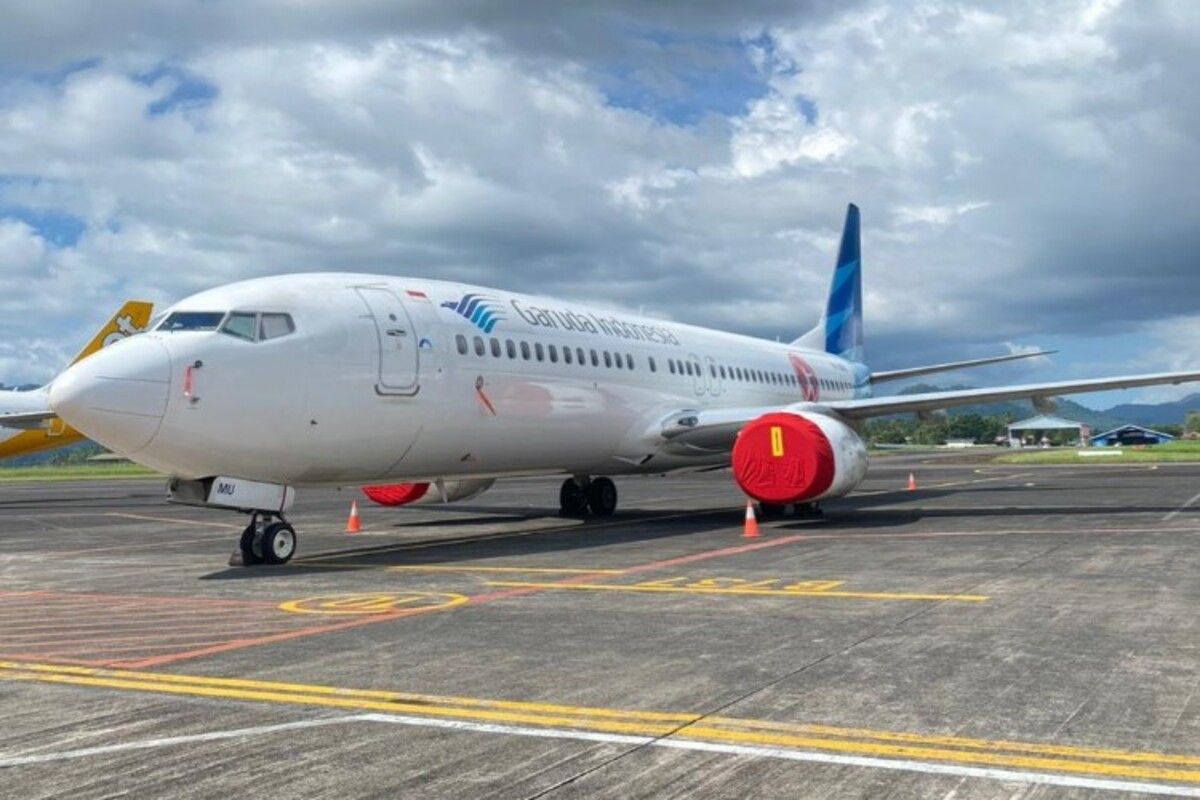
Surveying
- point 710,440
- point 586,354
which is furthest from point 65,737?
point 710,440

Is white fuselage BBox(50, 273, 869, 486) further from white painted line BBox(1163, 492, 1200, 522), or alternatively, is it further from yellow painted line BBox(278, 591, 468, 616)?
white painted line BBox(1163, 492, 1200, 522)

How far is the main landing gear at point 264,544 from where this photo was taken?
1382 centimetres

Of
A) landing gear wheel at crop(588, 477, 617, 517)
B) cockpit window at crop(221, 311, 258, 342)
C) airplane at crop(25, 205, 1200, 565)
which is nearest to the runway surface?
airplane at crop(25, 205, 1200, 565)

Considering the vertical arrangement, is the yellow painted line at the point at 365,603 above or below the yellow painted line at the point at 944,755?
above

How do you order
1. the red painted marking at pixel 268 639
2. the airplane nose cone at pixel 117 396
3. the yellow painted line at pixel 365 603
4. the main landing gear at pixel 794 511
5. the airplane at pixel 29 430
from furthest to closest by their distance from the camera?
the airplane at pixel 29 430, the main landing gear at pixel 794 511, the airplane nose cone at pixel 117 396, the yellow painted line at pixel 365 603, the red painted marking at pixel 268 639

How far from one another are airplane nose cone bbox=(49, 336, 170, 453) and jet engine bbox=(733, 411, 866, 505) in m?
8.93

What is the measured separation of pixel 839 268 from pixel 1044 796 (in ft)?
104

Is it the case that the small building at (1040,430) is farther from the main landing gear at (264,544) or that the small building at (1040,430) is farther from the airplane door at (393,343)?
the main landing gear at (264,544)

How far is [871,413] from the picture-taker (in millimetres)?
21609

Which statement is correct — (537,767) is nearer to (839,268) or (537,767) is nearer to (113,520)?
(113,520)

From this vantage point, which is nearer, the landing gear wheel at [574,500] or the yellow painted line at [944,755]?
the yellow painted line at [944,755]

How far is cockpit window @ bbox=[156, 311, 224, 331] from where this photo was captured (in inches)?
524

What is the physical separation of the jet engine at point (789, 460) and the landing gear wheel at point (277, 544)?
7062 millimetres

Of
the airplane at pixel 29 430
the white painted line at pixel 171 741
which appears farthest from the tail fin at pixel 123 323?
the white painted line at pixel 171 741
